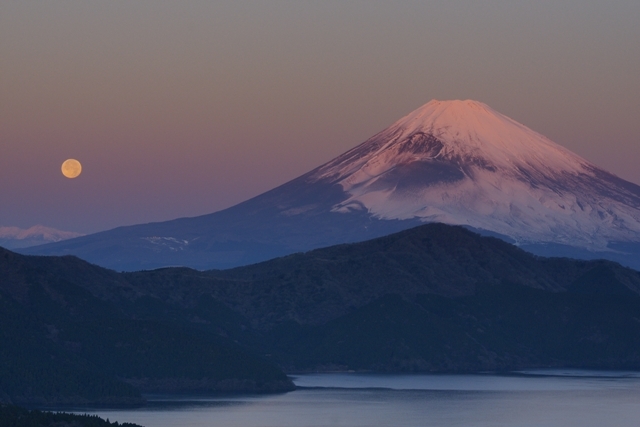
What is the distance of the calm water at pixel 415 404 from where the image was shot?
3971 inches

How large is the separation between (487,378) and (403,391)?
19.3m

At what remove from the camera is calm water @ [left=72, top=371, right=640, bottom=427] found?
10088 centimetres

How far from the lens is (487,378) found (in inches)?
5615

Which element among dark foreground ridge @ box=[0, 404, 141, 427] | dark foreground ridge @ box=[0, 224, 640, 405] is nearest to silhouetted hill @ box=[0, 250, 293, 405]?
dark foreground ridge @ box=[0, 224, 640, 405]

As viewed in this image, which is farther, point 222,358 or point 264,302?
point 264,302

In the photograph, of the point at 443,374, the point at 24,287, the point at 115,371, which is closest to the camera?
the point at 115,371

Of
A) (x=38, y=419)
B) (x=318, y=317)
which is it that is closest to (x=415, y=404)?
(x=38, y=419)

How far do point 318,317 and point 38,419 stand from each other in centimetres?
8824

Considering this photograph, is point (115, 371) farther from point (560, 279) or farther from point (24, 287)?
point (560, 279)

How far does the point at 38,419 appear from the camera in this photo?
75250mm

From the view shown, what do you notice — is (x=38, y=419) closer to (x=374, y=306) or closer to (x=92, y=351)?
(x=92, y=351)

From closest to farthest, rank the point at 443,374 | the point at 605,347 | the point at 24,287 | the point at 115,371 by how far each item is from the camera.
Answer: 1. the point at 115,371
2. the point at 24,287
3. the point at 443,374
4. the point at 605,347

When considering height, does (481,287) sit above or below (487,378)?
above

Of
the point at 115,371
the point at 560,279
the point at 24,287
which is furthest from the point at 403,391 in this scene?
the point at 560,279
